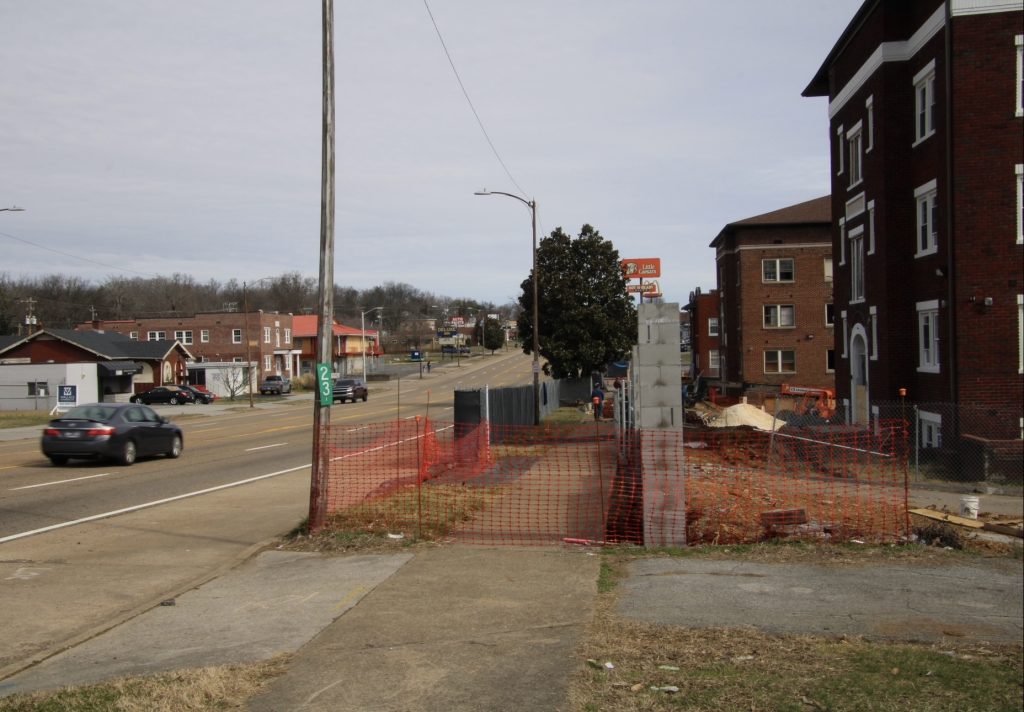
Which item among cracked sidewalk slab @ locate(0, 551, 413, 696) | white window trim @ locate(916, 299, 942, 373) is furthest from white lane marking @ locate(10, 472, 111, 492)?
white window trim @ locate(916, 299, 942, 373)

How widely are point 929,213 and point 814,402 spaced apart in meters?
14.1

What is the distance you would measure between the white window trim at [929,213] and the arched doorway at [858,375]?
396 centimetres

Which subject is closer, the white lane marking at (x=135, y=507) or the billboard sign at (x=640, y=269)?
the white lane marking at (x=135, y=507)

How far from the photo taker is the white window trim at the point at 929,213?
22.1 m

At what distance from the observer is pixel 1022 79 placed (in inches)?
764

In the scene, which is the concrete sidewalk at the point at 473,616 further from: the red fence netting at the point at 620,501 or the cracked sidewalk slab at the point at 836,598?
the red fence netting at the point at 620,501

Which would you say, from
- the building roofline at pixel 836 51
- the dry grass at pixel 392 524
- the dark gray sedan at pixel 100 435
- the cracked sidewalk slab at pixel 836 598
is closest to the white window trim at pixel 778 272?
the building roofline at pixel 836 51

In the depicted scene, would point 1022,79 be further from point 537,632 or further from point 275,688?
point 275,688

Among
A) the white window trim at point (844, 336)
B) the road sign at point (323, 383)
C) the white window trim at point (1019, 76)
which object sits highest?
the white window trim at point (1019, 76)

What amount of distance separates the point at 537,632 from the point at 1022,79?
18694 mm

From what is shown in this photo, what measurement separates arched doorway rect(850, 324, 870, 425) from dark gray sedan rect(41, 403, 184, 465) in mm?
20236

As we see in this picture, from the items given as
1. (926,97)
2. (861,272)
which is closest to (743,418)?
(861,272)

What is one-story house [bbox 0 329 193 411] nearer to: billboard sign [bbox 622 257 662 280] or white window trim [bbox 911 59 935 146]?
billboard sign [bbox 622 257 662 280]

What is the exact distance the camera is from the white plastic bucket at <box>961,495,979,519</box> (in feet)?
33.9
